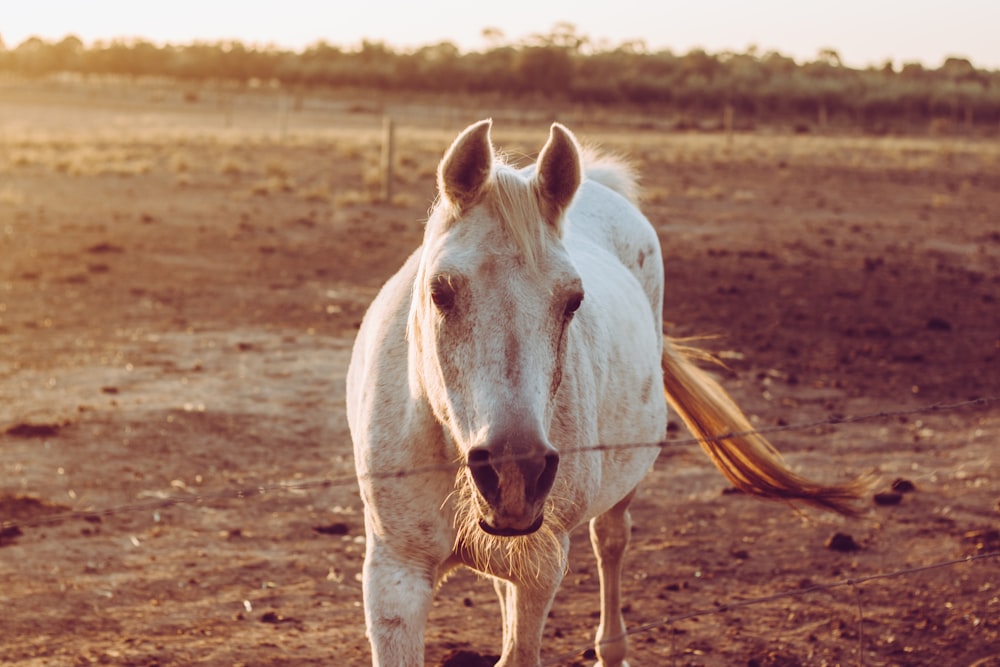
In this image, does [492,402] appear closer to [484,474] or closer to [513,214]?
[484,474]

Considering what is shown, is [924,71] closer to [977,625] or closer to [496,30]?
[496,30]

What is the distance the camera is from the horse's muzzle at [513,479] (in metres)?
2.46

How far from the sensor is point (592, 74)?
84812 millimetres

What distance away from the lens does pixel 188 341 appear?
32.3 feet

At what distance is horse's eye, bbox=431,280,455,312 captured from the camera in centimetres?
269

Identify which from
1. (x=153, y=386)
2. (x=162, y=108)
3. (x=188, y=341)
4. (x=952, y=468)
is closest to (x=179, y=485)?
(x=153, y=386)

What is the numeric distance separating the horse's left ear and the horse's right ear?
6.0 inches

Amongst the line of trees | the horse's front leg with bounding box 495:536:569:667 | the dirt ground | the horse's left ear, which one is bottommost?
the dirt ground

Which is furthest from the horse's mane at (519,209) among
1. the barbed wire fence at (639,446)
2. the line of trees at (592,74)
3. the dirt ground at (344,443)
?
the line of trees at (592,74)

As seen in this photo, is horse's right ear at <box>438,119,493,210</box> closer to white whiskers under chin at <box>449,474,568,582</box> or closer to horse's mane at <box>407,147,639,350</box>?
horse's mane at <box>407,147,639,350</box>

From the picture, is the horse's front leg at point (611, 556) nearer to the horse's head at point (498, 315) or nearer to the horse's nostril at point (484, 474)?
the horse's head at point (498, 315)

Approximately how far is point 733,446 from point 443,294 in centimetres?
247

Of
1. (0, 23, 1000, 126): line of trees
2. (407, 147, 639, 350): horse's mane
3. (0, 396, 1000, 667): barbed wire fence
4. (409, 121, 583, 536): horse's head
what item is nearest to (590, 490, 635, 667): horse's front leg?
(0, 396, 1000, 667): barbed wire fence

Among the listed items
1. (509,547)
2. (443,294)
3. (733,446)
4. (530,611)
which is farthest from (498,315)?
(733,446)
